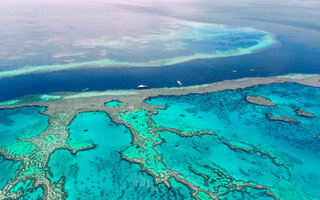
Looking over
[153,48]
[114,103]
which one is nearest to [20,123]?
[114,103]

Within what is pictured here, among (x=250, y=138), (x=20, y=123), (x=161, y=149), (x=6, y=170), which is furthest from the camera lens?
(x=20, y=123)

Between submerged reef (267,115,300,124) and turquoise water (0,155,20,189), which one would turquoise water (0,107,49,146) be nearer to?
turquoise water (0,155,20,189)

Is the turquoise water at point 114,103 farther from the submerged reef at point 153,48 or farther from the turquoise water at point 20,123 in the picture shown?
the submerged reef at point 153,48

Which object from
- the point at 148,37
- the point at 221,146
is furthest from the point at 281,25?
the point at 221,146

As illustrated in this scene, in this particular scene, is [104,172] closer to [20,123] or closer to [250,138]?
[20,123]

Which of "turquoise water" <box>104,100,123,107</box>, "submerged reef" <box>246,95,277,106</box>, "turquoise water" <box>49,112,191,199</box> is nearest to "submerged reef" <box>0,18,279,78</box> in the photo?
"turquoise water" <box>104,100,123,107</box>

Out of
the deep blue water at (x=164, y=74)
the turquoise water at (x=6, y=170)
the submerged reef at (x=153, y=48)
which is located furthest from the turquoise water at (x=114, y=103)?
the submerged reef at (x=153, y=48)

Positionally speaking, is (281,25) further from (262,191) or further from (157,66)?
(262,191)
